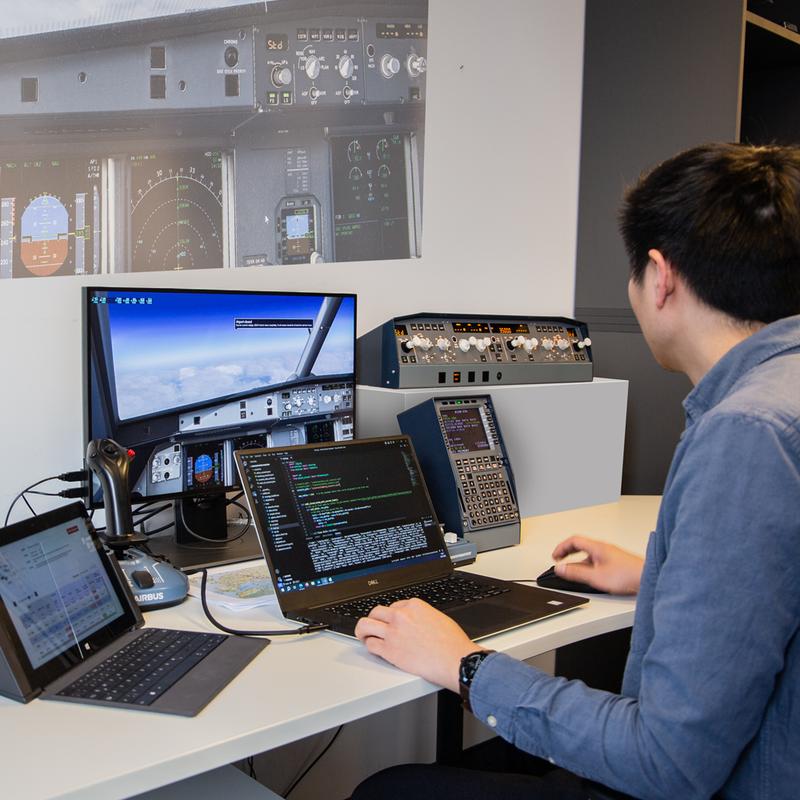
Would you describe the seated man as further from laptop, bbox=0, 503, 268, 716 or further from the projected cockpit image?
the projected cockpit image

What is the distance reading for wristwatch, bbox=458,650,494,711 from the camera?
3.71ft

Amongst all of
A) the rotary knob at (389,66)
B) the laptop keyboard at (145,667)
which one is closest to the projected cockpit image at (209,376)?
the laptop keyboard at (145,667)

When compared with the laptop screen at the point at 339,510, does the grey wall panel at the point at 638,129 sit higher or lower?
higher

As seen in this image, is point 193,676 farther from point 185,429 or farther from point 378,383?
point 378,383

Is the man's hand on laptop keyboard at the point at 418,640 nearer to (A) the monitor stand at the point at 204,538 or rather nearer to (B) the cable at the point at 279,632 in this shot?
(B) the cable at the point at 279,632

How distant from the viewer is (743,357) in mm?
1026

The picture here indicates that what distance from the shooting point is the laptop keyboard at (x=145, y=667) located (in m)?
1.13

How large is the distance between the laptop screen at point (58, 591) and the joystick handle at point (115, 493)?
0.41 feet

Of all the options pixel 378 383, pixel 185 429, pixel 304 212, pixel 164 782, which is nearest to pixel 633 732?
pixel 164 782

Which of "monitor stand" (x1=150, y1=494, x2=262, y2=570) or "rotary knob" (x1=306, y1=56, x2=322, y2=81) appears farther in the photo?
"rotary knob" (x1=306, y1=56, x2=322, y2=81)

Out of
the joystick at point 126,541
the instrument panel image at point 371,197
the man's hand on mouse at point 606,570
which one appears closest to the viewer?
the joystick at point 126,541

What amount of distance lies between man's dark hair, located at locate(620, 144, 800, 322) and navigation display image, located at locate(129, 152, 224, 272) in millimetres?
1127

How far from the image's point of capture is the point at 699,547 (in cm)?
89

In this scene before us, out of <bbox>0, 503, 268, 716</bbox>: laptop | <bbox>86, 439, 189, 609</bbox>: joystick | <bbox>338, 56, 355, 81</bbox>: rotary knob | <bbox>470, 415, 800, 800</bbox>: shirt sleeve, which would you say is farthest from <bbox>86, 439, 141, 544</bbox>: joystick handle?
<bbox>338, 56, 355, 81</bbox>: rotary knob
